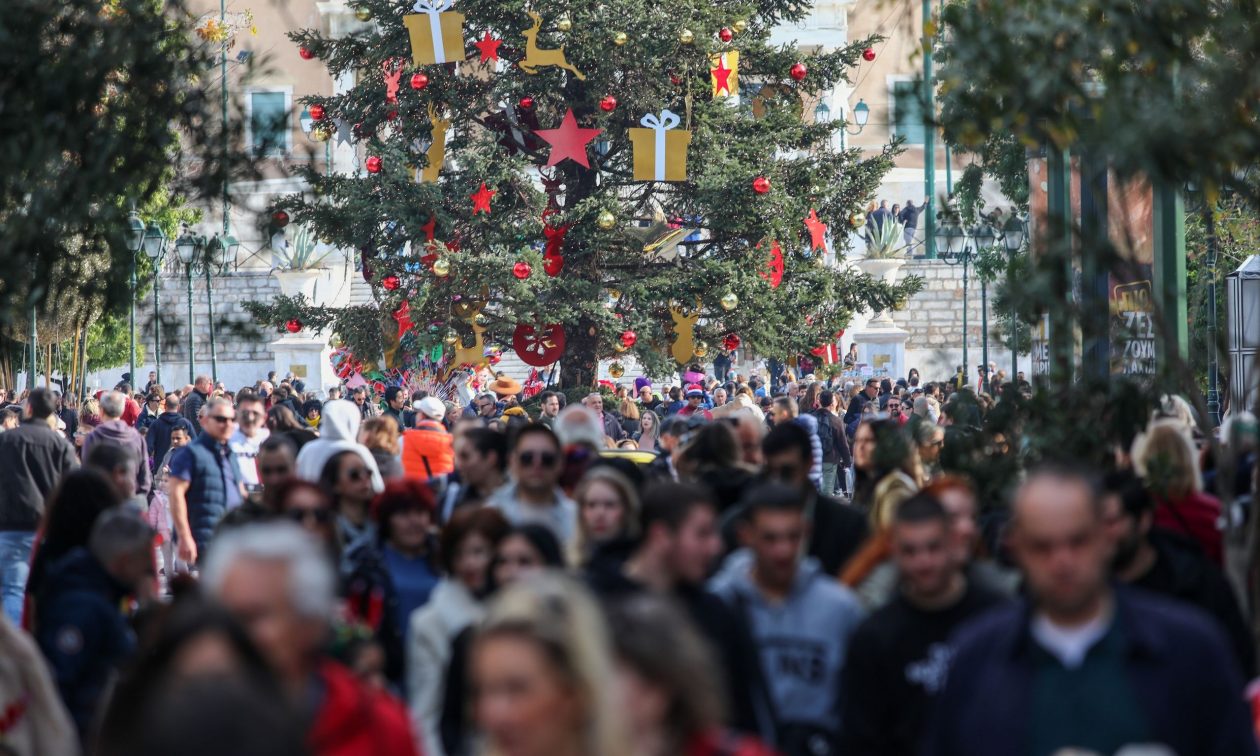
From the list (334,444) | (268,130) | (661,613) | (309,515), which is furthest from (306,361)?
(661,613)

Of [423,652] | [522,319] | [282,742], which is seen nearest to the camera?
[282,742]

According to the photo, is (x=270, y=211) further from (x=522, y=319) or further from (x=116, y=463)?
(x=522, y=319)

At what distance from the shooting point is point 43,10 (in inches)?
286

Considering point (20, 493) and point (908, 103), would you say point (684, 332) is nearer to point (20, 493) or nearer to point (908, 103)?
point (20, 493)

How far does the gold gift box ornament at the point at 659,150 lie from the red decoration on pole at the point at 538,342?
7.39 feet

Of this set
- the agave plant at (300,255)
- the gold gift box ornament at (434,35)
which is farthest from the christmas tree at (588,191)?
the agave plant at (300,255)

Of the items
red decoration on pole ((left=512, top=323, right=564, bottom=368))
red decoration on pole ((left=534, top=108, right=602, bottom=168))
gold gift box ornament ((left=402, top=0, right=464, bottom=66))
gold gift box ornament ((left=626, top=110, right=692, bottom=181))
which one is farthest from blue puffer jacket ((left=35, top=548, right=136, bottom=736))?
red decoration on pole ((left=512, top=323, right=564, bottom=368))

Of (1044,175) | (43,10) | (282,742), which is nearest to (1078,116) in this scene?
(43,10)

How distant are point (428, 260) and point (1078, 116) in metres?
17.6

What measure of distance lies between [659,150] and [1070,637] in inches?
783

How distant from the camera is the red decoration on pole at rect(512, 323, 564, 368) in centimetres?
2458

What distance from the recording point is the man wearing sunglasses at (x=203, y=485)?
35.9 feet

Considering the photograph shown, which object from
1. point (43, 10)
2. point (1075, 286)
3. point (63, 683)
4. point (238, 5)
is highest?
point (238, 5)

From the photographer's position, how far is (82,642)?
19.7 ft
